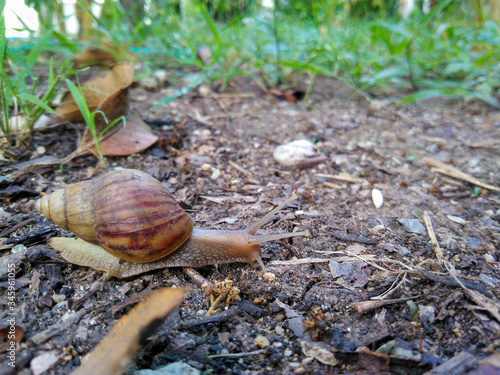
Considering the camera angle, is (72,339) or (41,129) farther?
(41,129)

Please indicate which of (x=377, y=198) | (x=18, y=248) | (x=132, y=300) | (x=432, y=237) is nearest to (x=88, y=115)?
(x=18, y=248)

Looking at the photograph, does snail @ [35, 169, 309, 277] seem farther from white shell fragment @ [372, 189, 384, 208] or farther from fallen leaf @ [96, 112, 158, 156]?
fallen leaf @ [96, 112, 158, 156]

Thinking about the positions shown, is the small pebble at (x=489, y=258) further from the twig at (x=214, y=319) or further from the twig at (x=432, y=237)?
the twig at (x=214, y=319)

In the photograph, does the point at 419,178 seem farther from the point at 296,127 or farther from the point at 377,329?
the point at 377,329

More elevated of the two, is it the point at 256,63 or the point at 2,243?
the point at 256,63

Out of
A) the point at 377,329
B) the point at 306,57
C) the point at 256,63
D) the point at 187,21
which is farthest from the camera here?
the point at 187,21

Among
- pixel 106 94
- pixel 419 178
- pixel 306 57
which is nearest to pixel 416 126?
pixel 419 178
